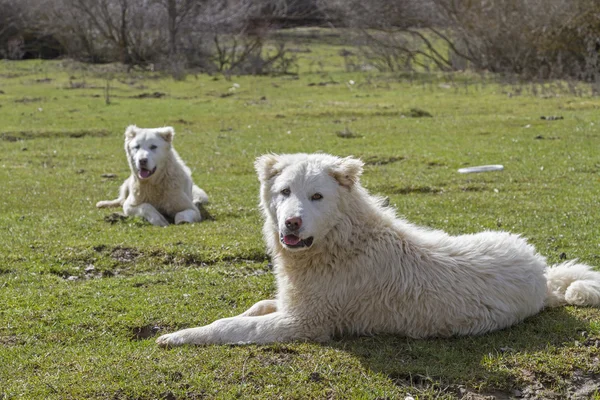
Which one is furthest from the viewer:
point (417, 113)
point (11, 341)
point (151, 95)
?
point (151, 95)

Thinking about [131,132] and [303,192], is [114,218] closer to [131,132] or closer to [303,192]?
[131,132]

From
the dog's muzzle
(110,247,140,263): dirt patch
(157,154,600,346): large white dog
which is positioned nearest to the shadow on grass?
(157,154,600,346): large white dog

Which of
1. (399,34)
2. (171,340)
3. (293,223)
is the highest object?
(399,34)

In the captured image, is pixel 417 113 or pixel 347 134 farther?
pixel 417 113

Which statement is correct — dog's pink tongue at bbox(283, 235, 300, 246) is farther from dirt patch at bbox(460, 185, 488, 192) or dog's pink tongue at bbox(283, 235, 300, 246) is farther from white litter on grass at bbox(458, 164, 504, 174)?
white litter on grass at bbox(458, 164, 504, 174)

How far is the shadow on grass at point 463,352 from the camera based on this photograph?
560 cm

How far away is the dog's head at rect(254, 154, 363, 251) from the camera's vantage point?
6355 mm

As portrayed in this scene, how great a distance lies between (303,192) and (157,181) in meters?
7.09

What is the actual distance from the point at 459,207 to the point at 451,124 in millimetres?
11695

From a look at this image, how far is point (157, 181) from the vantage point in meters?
13.1

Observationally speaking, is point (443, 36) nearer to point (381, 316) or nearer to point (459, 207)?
point (459, 207)

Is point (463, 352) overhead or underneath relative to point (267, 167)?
underneath

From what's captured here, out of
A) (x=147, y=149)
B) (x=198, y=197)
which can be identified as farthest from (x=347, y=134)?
(x=147, y=149)

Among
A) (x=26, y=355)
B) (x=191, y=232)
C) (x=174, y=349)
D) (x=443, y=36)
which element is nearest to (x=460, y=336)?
(x=174, y=349)
